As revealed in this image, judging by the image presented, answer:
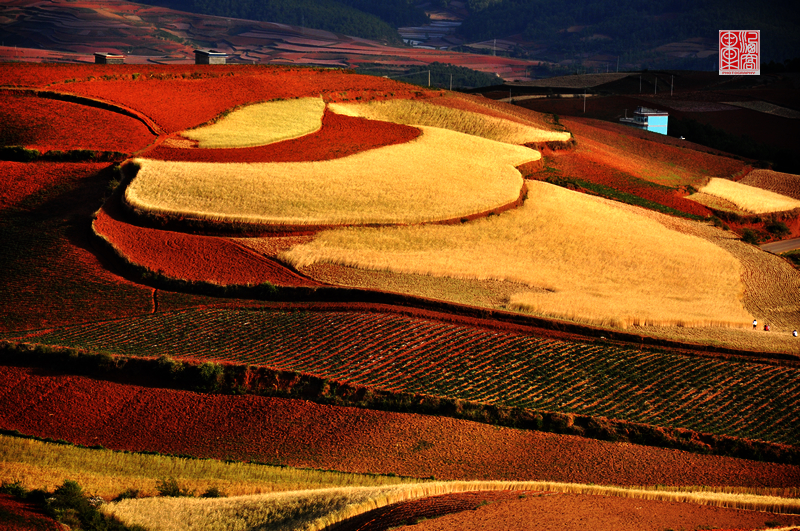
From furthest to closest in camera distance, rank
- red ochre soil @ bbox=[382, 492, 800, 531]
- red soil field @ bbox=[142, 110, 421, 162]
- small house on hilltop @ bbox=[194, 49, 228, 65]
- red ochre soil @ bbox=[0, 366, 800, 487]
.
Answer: small house on hilltop @ bbox=[194, 49, 228, 65] → red soil field @ bbox=[142, 110, 421, 162] → red ochre soil @ bbox=[0, 366, 800, 487] → red ochre soil @ bbox=[382, 492, 800, 531]

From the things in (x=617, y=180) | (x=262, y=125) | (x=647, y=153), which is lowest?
(x=617, y=180)

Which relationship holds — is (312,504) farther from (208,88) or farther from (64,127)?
(208,88)

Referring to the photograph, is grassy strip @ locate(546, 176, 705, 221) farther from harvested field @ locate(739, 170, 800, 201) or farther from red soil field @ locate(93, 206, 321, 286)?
red soil field @ locate(93, 206, 321, 286)

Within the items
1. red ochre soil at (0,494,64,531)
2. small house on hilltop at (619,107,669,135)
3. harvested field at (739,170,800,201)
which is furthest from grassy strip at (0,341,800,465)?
small house on hilltop at (619,107,669,135)

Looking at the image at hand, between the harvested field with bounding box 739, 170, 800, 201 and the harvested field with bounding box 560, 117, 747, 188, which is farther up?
the harvested field with bounding box 560, 117, 747, 188

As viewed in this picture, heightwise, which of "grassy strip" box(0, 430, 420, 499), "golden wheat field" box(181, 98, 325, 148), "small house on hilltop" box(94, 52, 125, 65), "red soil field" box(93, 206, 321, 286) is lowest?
"grassy strip" box(0, 430, 420, 499)

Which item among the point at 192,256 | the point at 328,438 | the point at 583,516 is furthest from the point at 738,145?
the point at 583,516
